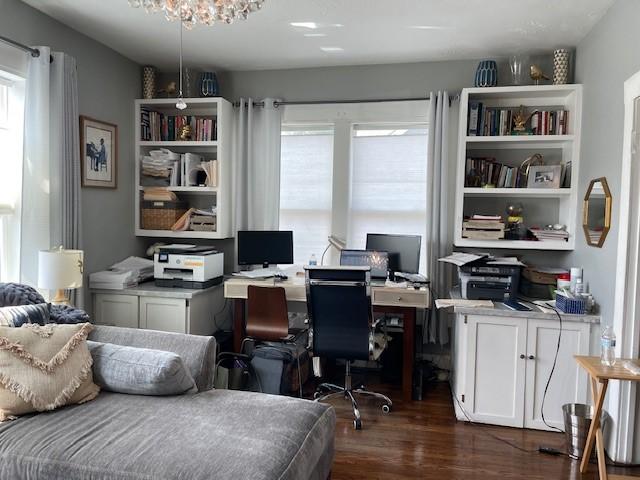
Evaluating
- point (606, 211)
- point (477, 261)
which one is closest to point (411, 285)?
point (477, 261)

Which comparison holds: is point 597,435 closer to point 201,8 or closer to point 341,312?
point 341,312

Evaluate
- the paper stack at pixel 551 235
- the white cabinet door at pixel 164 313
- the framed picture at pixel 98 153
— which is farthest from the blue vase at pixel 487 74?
the framed picture at pixel 98 153

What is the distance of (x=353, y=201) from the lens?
4.07m

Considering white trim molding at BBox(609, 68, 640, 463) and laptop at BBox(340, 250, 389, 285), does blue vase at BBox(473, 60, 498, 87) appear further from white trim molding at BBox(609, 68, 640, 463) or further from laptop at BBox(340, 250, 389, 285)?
laptop at BBox(340, 250, 389, 285)

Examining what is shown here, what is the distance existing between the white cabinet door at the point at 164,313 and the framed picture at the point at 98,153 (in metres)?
0.95

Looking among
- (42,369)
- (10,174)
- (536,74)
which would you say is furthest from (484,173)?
(10,174)

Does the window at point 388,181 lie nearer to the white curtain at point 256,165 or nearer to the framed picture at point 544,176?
the white curtain at point 256,165

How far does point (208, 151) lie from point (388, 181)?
1.60 meters

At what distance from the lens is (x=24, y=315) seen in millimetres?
2262

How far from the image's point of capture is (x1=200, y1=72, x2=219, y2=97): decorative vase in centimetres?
396

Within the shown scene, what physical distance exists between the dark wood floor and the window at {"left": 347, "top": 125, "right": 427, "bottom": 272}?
4.32ft

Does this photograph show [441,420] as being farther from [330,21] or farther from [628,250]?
[330,21]

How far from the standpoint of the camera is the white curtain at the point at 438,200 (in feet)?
12.1

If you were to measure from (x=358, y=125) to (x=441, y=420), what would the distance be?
236cm
